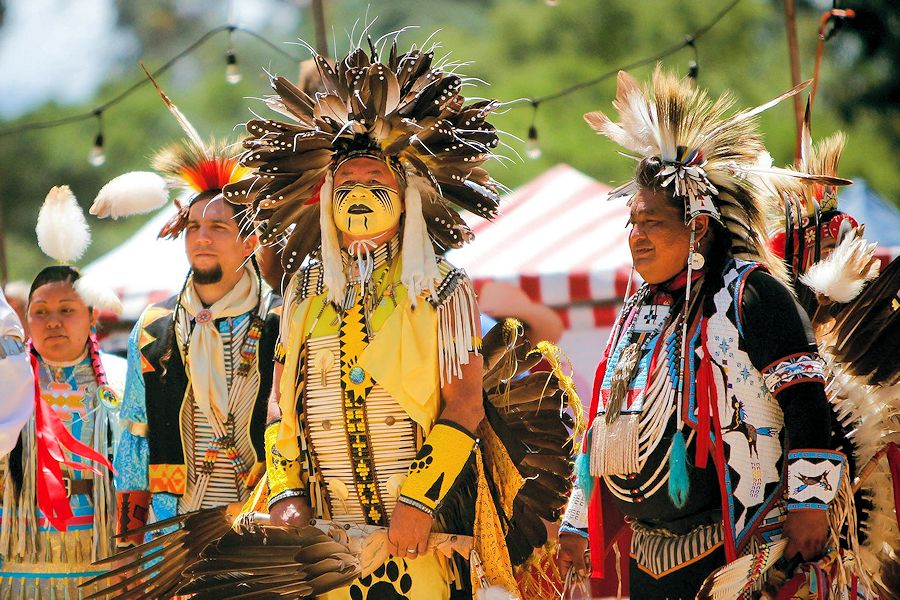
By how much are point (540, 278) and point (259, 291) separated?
3.22 meters

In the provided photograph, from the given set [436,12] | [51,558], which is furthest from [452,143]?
[436,12]

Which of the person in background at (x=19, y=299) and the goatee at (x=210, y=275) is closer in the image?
the goatee at (x=210, y=275)

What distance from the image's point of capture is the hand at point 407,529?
381 cm

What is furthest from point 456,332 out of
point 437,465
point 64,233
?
point 64,233

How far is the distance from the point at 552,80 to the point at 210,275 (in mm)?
16295

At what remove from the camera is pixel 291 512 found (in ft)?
13.1

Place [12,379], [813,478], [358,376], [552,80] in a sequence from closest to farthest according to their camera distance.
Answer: [813,478], [358,376], [12,379], [552,80]

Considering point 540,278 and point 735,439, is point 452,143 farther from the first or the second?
point 540,278

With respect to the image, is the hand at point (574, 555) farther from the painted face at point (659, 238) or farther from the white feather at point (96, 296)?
the white feather at point (96, 296)

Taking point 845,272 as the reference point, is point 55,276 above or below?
above

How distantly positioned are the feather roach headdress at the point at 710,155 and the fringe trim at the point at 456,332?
2.16 ft

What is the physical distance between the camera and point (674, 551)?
3.81m

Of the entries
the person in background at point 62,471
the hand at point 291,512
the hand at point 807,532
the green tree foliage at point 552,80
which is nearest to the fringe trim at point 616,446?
the hand at point 807,532

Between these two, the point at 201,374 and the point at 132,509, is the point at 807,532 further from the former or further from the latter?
the point at 132,509
